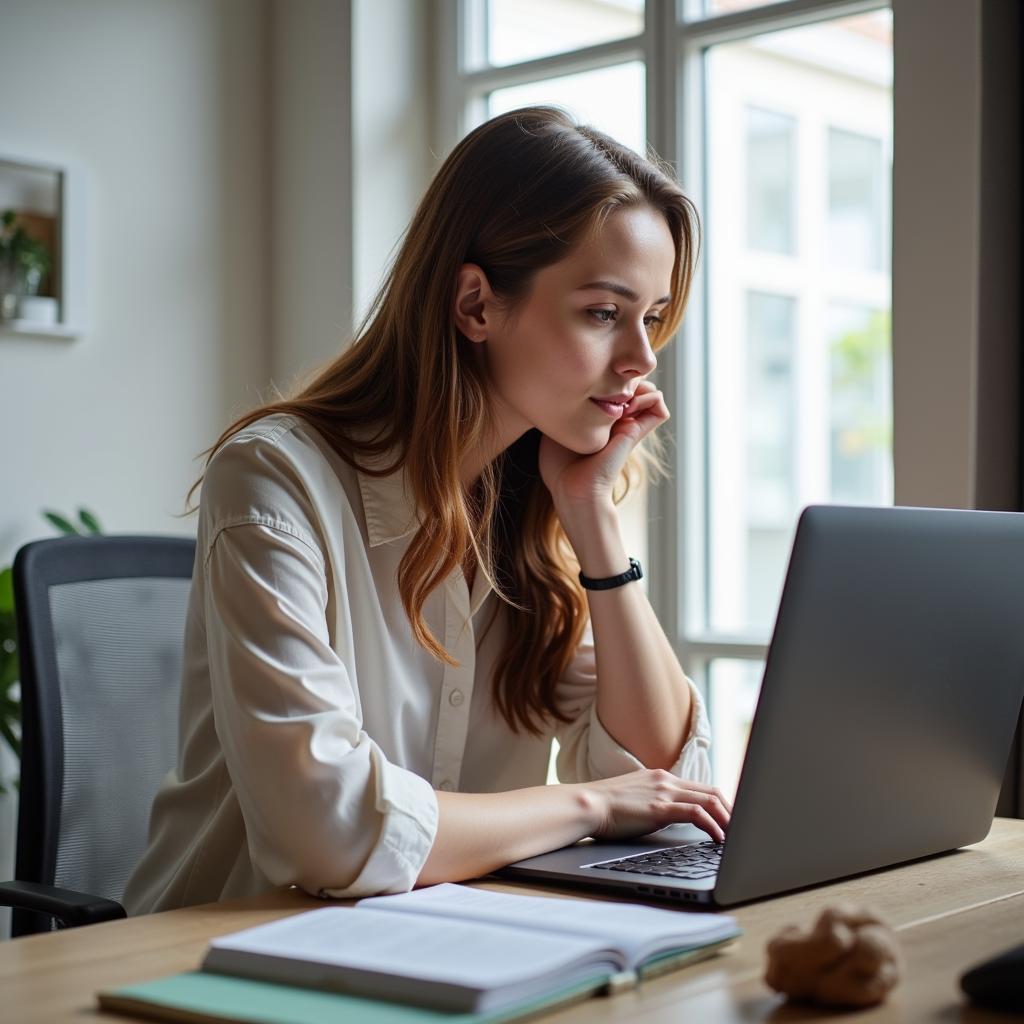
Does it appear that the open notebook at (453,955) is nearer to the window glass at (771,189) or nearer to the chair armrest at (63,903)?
the chair armrest at (63,903)

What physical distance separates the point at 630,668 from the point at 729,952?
65cm

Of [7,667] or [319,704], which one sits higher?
[319,704]

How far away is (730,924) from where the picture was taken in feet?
3.22

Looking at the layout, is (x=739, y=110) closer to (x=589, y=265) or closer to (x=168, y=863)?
(x=589, y=265)

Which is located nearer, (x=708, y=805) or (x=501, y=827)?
(x=501, y=827)

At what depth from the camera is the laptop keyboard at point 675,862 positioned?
1196 millimetres

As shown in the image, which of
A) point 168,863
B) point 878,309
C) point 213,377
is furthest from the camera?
point 878,309

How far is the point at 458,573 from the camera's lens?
155cm

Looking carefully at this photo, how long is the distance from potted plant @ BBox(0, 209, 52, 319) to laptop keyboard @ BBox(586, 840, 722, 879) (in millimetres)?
2020

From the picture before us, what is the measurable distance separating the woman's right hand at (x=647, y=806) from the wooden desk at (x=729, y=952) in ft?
0.57

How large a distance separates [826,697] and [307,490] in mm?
549

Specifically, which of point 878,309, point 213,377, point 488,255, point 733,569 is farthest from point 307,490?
point 878,309

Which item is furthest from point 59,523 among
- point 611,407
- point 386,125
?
point 611,407

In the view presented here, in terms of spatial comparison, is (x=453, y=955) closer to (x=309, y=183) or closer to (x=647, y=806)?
(x=647, y=806)
